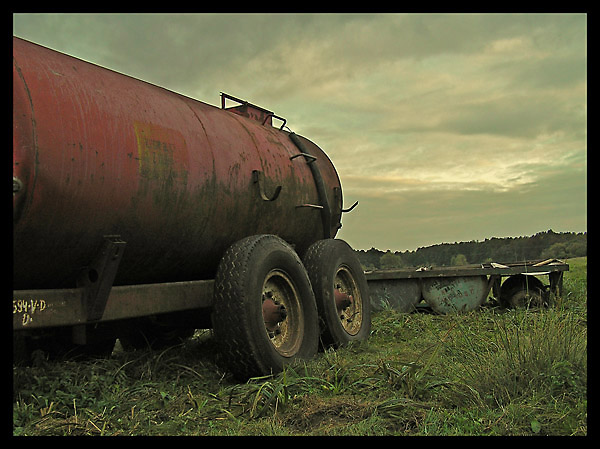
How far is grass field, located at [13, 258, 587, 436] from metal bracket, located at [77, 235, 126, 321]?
1.64 ft

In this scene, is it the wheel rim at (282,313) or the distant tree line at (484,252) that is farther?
the distant tree line at (484,252)

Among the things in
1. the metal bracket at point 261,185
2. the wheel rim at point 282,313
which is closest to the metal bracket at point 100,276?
the wheel rim at point 282,313

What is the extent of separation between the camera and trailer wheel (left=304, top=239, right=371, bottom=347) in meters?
5.82

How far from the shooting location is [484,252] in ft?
54.6

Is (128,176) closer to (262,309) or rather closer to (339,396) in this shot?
(262,309)

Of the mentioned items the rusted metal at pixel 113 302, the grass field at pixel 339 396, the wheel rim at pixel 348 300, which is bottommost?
the grass field at pixel 339 396

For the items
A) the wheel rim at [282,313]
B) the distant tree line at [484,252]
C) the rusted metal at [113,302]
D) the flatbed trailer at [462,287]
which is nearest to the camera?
the rusted metal at [113,302]

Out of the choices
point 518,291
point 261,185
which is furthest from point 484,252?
point 261,185

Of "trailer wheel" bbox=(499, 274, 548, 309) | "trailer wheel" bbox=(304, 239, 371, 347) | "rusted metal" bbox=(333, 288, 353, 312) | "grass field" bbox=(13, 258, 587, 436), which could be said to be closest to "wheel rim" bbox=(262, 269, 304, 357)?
"grass field" bbox=(13, 258, 587, 436)

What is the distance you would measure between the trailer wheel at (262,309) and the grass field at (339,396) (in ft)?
0.75

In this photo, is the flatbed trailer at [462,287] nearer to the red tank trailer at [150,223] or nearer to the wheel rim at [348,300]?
the wheel rim at [348,300]

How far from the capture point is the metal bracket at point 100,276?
12.7 ft

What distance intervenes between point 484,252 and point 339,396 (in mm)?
13810

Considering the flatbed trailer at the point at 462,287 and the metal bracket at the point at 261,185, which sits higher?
the metal bracket at the point at 261,185
